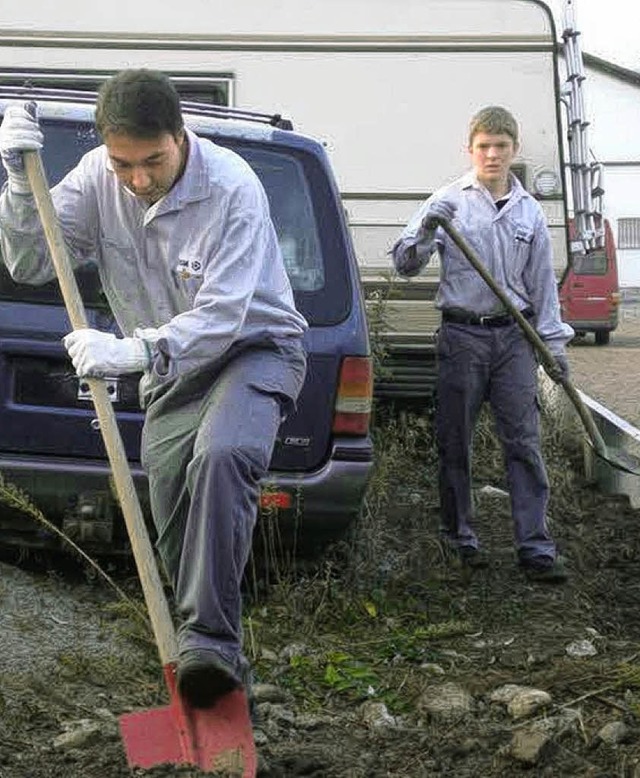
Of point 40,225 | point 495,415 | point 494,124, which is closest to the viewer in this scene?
point 40,225

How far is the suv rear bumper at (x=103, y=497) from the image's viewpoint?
659 centimetres

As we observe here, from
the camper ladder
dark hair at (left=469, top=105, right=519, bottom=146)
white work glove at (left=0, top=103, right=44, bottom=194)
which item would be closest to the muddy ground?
white work glove at (left=0, top=103, right=44, bottom=194)

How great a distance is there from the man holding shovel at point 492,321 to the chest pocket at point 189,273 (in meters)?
2.94

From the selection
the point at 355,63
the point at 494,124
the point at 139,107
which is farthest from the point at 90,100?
the point at 355,63

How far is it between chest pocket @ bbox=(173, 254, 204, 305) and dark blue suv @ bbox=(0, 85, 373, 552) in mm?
1760

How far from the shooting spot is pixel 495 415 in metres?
7.82

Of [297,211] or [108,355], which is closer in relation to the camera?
[108,355]

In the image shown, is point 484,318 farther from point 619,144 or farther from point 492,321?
point 619,144

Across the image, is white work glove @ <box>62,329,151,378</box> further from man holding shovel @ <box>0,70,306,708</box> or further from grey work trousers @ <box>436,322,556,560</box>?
grey work trousers @ <box>436,322,556,560</box>

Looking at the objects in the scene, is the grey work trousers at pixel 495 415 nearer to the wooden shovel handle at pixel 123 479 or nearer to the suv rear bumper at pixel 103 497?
the suv rear bumper at pixel 103 497

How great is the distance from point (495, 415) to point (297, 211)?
1444 millimetres

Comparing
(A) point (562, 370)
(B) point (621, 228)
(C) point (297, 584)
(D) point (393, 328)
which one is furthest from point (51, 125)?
(B) point (621, 228)

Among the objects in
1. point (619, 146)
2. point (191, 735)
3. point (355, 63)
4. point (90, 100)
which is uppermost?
point (619, 146)

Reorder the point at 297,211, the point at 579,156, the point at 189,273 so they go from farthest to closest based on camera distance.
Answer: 1. the point at 579,156
2. the point at 297,211
3. the point at 189,273
